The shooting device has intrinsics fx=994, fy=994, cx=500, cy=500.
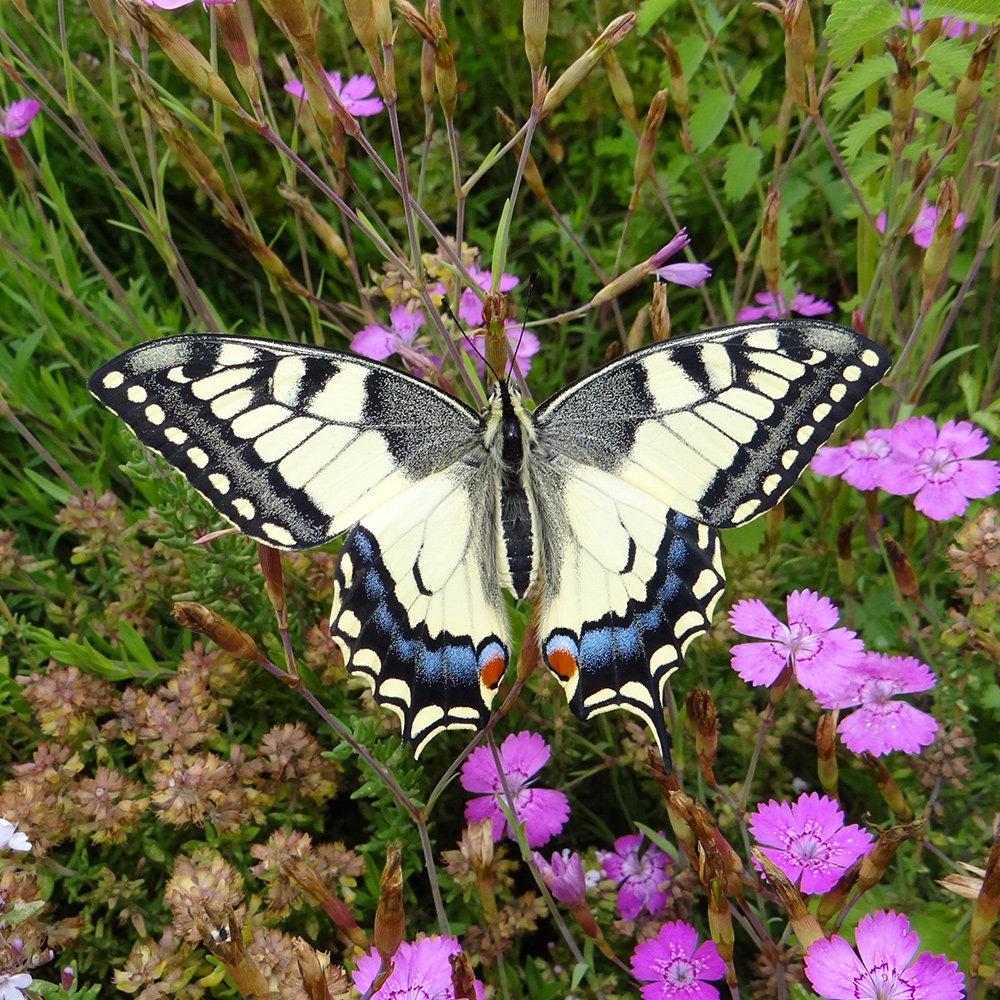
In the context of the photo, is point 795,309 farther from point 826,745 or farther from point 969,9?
point 826,745

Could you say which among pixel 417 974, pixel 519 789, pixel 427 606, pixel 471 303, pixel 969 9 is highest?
pixel 969 9

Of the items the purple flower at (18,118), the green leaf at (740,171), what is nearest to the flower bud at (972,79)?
the green leaf at (740,171)

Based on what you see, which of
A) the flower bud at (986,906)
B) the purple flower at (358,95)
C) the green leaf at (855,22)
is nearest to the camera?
the flower bud at (986,906)

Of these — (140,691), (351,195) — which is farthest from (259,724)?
(351,195)

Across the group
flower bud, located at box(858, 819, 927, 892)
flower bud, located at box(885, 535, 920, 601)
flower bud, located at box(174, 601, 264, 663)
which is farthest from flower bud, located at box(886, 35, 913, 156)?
flower bud, located at box(174, 601, 264, 663)

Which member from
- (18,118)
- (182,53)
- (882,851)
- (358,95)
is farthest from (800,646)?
(18,118)

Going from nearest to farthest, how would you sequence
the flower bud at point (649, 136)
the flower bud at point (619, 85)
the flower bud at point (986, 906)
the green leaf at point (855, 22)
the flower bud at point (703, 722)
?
1. the flower bud at point (986, 906)
2. the flower bud at point (703, 722)
3. the green leaf at point (855, 22)
4. the flower bud at point (649, 136)
5. the flower bud at point (619, 85)

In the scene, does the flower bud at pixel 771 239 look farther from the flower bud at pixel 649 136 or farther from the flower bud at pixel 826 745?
the flower bud at pixel 826 745
